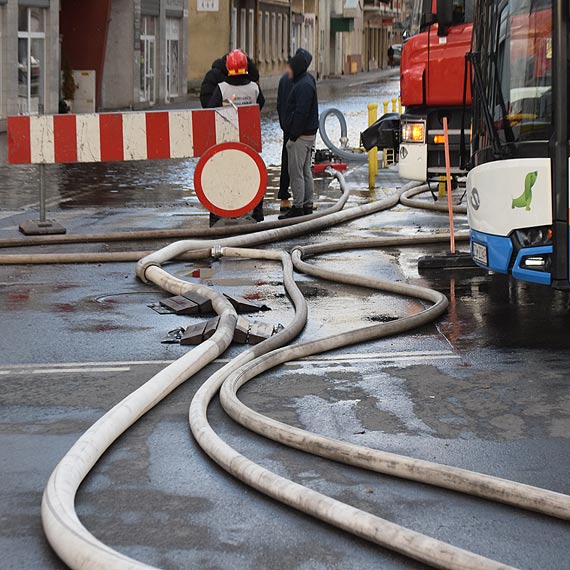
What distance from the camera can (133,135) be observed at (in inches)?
569

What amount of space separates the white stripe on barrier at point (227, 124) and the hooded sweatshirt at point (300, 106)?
150 cm

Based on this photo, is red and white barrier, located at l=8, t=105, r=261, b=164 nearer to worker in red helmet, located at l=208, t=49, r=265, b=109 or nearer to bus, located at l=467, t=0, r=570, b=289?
worker in red helmet, located at l=208, t=49, r=265, b=109

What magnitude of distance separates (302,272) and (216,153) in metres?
2.81

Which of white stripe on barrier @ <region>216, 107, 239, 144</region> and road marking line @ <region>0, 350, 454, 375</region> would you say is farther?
white stripe on barrier @ <region>216, 107, 239, 144</region>

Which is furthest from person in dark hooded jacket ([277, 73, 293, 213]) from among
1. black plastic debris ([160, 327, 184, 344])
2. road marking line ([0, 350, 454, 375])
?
road marking line ([0, 350, 454, 375])

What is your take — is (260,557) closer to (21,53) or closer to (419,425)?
(419,425)

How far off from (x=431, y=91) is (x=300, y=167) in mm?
2193

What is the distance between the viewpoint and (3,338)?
9203mm

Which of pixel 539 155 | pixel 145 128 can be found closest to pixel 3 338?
pixel 539 155

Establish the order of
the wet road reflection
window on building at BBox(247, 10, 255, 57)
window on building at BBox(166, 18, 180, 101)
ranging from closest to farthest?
the wet road reflection
window on building at BBox(166, 18, 180, 101)
window on building at BBox(247, 10, 255, 57)

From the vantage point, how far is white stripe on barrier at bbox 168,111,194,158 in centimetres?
1454

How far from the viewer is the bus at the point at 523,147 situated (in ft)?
28.8

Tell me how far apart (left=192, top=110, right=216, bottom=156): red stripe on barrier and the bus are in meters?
5.12

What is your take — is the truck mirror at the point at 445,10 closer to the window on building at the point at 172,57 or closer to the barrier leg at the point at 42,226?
the barrier leg at the point at 42,226
